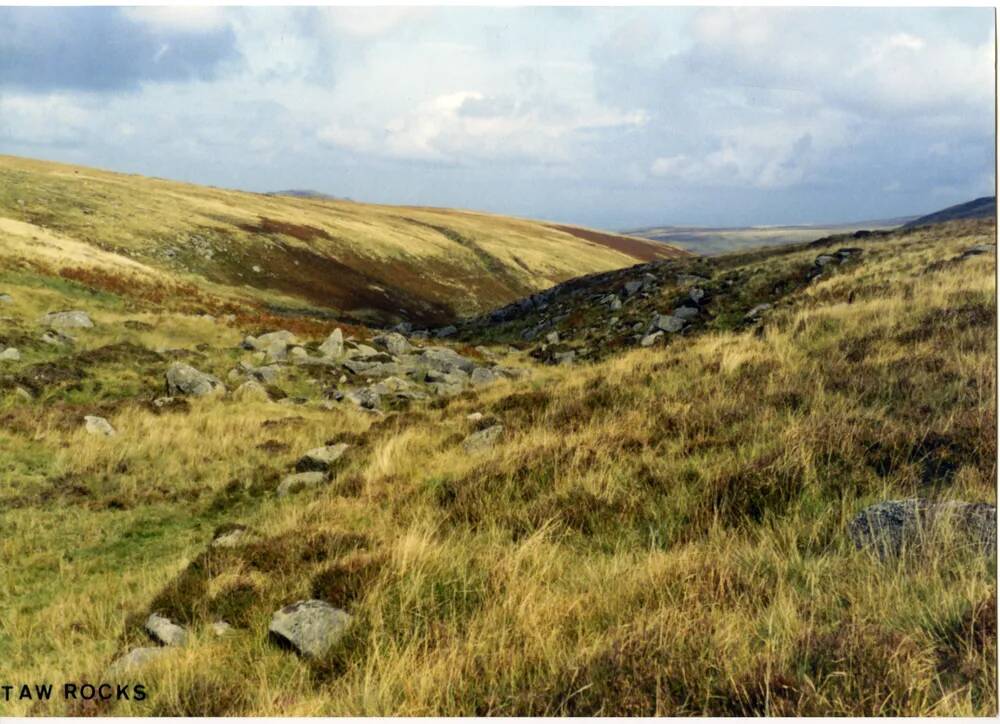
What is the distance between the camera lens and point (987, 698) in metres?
3.03

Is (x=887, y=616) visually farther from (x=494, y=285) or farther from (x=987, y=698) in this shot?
(x=494, y=285)

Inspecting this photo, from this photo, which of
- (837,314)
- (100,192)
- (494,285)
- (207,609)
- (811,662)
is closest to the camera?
(811,662)

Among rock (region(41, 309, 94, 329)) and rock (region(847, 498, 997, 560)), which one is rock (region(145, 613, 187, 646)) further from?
rock (region(41, 309, 94, 329))

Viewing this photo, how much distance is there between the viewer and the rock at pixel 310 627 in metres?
4.25

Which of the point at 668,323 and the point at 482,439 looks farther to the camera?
the point at 668,323

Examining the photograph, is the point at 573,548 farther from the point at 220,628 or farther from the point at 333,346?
the point at 333,346

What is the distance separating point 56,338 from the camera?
21922 mm

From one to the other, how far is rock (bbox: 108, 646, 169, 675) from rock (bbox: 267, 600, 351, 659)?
0.80 metres

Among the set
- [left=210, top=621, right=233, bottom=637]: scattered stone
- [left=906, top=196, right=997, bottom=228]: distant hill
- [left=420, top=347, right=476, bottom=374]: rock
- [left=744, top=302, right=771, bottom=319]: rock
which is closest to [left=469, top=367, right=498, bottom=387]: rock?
[left=420, top=347, right=476, bottom=374]: rock

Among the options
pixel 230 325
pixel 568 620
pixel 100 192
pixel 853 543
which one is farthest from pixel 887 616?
pixel 100 192

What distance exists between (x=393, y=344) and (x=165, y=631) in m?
24.3

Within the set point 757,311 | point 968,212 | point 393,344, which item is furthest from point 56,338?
point 968,212

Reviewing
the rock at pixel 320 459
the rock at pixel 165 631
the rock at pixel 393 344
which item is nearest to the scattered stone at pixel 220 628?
the rock at pixel 165 631

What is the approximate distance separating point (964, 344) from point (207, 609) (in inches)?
423
